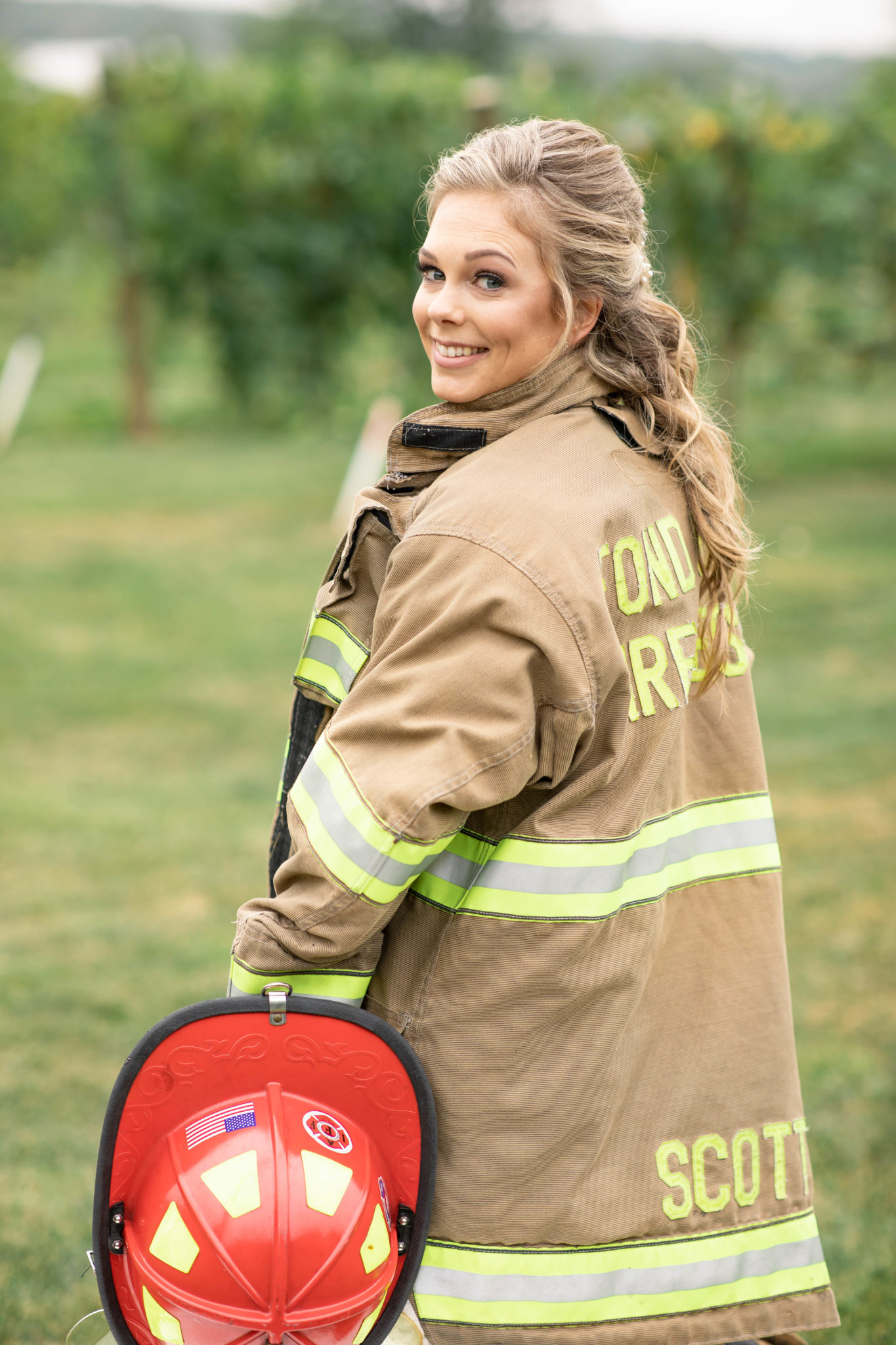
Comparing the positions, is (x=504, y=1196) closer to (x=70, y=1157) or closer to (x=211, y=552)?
(x=70, y=1157)

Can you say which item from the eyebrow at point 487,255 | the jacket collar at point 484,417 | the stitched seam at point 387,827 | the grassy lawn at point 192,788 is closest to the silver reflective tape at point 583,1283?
the stitched seam at point 387,827

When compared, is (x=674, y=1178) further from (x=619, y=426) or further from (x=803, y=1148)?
(x=619, y=426)

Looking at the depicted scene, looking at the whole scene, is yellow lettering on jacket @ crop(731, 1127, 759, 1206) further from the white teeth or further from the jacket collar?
the white teeth

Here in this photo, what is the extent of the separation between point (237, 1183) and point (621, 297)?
122cm

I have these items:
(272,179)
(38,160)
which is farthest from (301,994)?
(38,160)

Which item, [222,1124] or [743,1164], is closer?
[222,1124]

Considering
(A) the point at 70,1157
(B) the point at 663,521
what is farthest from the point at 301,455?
(B) the point at 663,521

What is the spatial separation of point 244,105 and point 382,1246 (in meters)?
13.5

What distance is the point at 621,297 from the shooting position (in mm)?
1788

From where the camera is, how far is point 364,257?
46.6ft

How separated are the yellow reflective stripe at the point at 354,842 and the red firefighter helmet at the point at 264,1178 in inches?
7.8

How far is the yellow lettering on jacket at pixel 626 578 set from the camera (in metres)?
1.70

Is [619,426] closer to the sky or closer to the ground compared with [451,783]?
closer to the sky

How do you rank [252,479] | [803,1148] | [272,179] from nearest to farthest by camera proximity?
1. [803,1148]
2. [252,479]
3. [272,179]
